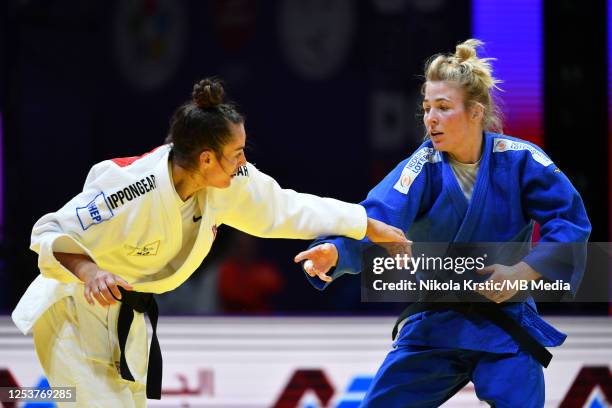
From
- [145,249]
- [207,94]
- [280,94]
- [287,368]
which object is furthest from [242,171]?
[280,94]

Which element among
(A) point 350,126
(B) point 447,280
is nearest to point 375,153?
(A) point 350,126

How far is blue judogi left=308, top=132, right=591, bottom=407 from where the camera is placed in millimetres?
3006

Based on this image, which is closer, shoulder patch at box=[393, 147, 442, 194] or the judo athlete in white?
the judo athlete in white

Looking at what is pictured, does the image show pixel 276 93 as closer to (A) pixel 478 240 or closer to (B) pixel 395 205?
(B) pixel 395 205

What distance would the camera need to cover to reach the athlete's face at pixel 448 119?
311cm

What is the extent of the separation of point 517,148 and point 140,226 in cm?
135

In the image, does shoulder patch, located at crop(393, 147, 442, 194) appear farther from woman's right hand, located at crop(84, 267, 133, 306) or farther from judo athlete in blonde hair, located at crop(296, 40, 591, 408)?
woman's right hand, located at crop(84, 267, 133, 306)

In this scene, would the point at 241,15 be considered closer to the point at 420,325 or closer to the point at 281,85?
the point at 281,85

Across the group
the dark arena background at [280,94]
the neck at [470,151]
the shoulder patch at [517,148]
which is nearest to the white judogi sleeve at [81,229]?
the neck at [470,151]

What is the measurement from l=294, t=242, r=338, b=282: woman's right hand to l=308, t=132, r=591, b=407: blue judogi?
0.16ft

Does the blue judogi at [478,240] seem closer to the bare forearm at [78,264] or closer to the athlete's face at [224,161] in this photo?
the athlete's face at [224,161]

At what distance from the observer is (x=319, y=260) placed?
297 cm

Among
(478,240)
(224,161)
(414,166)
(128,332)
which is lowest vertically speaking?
(128,332)

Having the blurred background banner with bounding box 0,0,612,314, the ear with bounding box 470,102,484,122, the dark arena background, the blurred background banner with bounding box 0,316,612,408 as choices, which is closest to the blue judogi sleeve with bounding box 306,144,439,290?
the ear with bounding box 470,102,484,122
